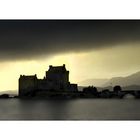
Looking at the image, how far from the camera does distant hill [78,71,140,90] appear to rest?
14.7 feet

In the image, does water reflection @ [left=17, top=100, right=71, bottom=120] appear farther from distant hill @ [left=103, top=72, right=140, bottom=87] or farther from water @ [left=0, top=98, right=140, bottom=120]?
distant hill @ [left=103, top=72, right=140, bottom=87]

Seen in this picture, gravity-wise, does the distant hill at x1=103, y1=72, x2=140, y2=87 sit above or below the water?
above

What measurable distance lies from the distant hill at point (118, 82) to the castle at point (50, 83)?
11 centimetres

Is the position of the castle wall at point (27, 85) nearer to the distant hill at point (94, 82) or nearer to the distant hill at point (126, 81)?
the distant hill at point (94, 82)

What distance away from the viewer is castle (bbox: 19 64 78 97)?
14.8 ft

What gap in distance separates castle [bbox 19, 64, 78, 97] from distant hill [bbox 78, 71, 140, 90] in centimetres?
11

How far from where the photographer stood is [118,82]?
4.49 metres

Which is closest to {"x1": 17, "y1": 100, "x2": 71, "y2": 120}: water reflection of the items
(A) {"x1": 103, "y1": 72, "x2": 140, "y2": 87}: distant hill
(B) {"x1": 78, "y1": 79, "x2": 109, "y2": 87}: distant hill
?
(B) {"x1": 78, "y1": 79, "x2": 109, "y2": 87}: distant hill

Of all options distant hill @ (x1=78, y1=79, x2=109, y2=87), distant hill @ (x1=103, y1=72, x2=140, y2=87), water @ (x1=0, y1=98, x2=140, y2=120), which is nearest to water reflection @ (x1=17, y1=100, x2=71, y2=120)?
water @ (x1=0, y1=98, x2=140, y2=120)

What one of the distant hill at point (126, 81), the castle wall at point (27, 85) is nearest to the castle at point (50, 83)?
the castle wall at point (27, 85)
